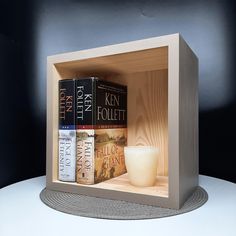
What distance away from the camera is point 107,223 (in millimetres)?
483

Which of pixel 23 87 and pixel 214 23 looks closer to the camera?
pixel 214 23

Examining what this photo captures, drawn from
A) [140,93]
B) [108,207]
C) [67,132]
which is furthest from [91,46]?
[108,207]

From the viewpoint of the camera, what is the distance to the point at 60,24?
1.15 m

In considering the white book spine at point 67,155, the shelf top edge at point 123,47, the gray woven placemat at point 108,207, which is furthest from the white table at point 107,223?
the shelf top edge at point 123,47

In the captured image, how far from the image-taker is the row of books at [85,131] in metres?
0.70

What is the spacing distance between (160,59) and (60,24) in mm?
Result: 638

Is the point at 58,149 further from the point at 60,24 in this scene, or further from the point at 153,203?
the point at 60,24

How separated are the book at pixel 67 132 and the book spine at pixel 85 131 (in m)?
0.02

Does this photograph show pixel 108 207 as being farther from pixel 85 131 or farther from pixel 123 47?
pixel 123 47

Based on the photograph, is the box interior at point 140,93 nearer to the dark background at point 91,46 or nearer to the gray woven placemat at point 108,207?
the gray woven placemat at point 108,207

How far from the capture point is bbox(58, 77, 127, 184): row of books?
0.70m

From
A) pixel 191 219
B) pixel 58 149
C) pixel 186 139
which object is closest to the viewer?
pixel 191 219

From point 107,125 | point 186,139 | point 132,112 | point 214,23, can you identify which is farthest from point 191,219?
point 214,23

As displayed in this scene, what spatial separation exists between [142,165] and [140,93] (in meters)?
0.33
